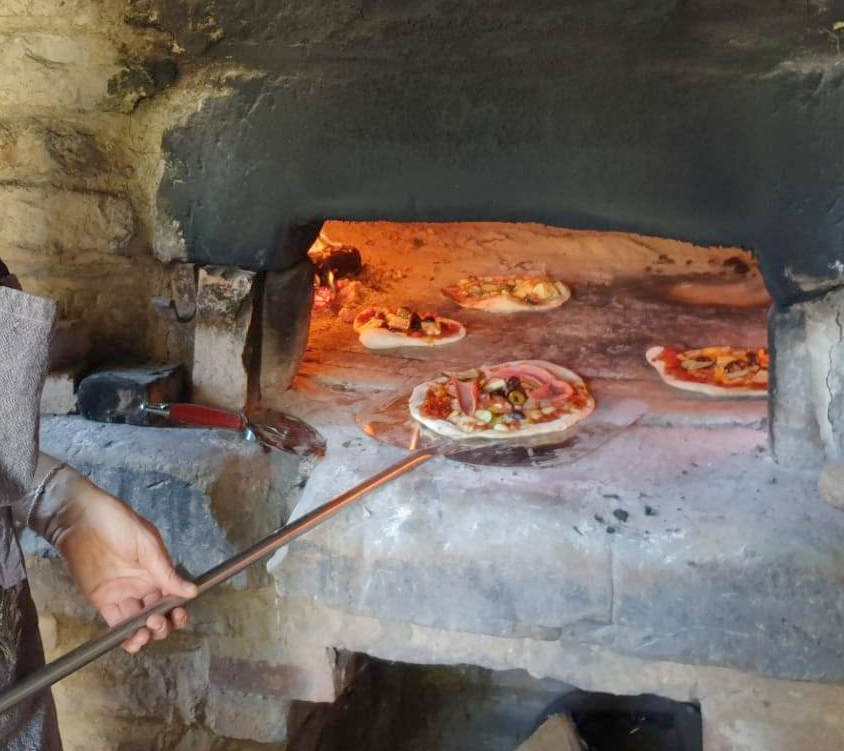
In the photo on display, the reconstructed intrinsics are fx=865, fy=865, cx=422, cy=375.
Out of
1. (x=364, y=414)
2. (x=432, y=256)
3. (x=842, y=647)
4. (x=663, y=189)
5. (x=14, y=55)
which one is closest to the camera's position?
(x=842, y=647)

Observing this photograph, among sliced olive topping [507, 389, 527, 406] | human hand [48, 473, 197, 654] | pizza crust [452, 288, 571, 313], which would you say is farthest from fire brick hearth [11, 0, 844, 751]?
pizza crust [452, 288, 571, 313]

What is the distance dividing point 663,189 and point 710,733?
0.98 metres

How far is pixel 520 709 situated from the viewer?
243 centimetres

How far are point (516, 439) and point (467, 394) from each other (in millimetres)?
199

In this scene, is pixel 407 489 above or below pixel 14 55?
below

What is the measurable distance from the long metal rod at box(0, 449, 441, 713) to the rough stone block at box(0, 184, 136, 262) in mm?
819

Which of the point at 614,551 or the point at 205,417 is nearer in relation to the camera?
the point at 614,551

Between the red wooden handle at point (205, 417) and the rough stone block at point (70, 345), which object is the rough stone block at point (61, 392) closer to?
the rough stone block at point (70, 345)

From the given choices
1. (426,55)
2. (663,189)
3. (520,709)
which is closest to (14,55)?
(426,55)

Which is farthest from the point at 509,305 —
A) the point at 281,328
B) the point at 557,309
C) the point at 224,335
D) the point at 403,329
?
the point at 224,335

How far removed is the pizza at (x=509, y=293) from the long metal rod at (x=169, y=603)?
1.10 m

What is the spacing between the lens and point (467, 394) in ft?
6.24

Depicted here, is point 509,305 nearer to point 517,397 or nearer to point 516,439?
point 517,397

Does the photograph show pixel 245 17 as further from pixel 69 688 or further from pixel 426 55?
pixel 69 688
